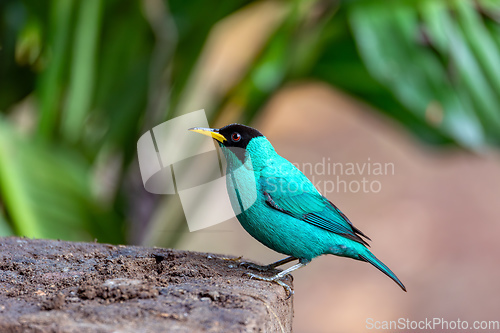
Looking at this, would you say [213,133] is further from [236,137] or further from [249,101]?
[249,101]

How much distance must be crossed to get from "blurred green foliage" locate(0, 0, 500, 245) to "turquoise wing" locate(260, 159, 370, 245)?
200 centimetres

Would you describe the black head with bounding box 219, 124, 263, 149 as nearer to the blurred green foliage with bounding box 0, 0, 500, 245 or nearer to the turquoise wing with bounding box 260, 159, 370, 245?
the turquoise wing with bounding box 260, 159, 370, 245

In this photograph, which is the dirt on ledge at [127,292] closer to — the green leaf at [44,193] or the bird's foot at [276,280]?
the bird's foot at [276,280]

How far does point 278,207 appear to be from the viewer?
2566 millimetres

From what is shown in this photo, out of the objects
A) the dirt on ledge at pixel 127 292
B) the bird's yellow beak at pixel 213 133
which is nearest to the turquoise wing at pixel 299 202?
the bird's yellow beak at pixel 213 133

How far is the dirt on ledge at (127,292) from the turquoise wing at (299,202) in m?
0.35

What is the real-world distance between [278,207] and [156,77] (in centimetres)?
326

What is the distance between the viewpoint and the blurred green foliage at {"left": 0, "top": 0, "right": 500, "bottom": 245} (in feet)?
14.3

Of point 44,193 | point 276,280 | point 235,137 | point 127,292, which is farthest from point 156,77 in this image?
point 127,292

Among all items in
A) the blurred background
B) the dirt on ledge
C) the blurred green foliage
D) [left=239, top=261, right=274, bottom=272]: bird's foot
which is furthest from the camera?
the blurred background

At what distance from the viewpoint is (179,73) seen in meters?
5.51

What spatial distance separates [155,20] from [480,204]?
5510 mm
